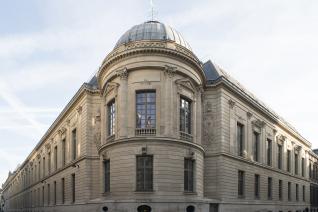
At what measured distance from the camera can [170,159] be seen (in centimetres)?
2947

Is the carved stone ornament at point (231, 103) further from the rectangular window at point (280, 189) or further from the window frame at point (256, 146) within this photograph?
the rectangular window at point (280, 189)

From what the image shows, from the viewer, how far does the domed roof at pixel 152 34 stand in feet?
107

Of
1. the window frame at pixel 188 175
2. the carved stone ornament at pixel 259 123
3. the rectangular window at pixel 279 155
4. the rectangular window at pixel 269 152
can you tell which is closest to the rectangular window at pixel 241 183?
the carved stone ornament at pixel 259 123

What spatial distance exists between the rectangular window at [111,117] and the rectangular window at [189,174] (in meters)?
6.80

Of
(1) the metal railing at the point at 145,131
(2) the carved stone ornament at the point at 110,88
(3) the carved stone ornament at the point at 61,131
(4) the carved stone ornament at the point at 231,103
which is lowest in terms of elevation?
(1) the metal railing at the point at 145,131

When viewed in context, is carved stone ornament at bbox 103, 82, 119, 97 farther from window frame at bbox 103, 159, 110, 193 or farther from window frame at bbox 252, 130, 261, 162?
window frame at bbox 252, 130, 261, 162

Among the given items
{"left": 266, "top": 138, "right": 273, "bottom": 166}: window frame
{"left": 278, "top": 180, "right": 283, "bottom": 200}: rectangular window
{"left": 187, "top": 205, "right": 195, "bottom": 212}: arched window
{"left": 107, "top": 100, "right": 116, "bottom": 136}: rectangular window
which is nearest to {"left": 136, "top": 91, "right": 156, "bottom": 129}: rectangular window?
{"left": 107, "top": 100, "right": 116, "bottom": 136}: rectangular window

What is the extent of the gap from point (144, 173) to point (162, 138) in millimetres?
3036

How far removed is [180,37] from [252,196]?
18.8 m

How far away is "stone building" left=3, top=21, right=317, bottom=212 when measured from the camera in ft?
96.6

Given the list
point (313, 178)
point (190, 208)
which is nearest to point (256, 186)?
point (190, 208)

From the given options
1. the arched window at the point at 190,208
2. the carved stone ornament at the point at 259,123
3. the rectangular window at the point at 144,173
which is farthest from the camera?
the carved stone ornament at the point at 259,123

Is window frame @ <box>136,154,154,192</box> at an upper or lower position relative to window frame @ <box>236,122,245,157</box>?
lower

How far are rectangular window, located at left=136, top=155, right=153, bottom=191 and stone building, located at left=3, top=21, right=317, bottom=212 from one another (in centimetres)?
8
